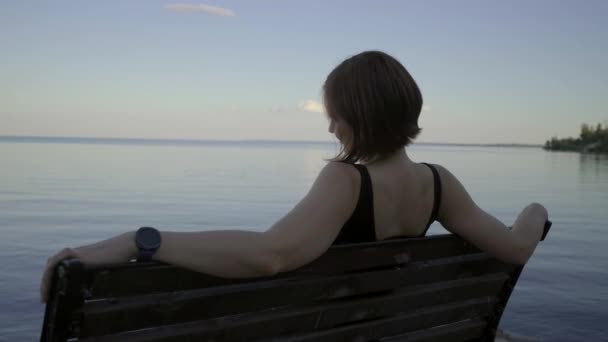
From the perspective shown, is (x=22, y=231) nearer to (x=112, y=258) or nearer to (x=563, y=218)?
(x=112, y=258)

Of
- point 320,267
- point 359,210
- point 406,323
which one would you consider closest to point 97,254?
point 320,267

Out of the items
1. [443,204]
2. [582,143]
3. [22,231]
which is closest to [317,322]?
[443,204]

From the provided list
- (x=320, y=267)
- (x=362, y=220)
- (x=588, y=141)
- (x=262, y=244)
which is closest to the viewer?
(x=262, y=244)

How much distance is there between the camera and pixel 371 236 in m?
2.35

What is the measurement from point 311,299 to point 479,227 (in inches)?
→ 33.8

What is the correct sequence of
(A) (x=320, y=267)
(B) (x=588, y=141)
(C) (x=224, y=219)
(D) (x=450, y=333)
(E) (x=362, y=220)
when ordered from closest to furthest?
(A) (x=320, y=267)
(E) (x=362, y=220)
(D) (x=450, y=333)
(C) (x=224, y=219)
(B) (x=588, y=141)

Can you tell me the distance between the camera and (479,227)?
262cm

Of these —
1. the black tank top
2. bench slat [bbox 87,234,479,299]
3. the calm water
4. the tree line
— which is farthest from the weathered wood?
the tree line

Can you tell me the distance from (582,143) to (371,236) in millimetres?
92289

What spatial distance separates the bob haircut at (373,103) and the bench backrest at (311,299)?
0.38 metres

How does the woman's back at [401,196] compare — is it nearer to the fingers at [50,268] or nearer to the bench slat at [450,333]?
the bench slat at [450,333]

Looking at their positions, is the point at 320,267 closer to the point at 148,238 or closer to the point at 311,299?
the point at 311,299

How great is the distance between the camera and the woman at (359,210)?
1.83m

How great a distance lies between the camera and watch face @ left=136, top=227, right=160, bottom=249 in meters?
1.76
